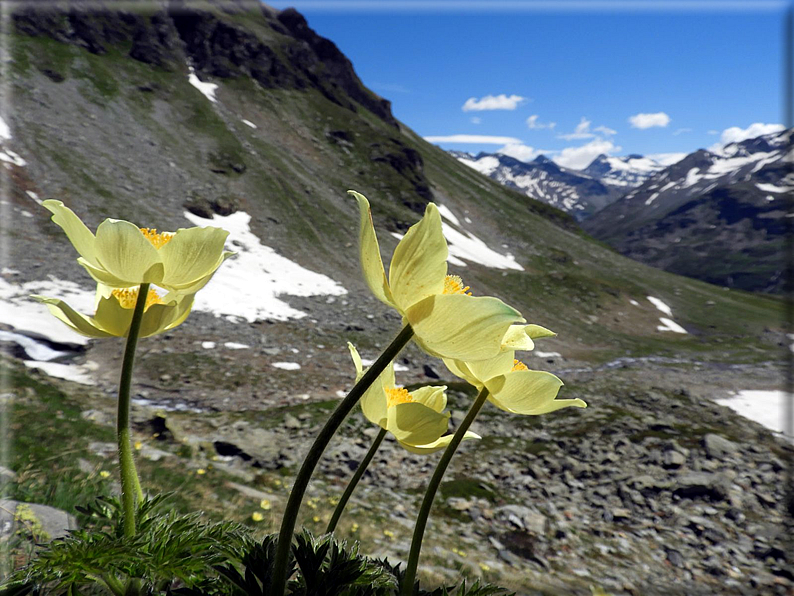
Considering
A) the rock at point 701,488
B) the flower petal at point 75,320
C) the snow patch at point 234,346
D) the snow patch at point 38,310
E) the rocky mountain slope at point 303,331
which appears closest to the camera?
the flower petal at point 75,320

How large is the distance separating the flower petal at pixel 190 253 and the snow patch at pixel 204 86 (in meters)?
57.1

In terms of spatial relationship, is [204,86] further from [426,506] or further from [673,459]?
[426,506]

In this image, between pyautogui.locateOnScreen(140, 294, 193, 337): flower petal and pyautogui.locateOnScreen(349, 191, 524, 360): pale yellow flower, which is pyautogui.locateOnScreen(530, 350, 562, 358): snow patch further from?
pyautogui.locateOnScreen(349, 191, 524, 360): pale yellow flower

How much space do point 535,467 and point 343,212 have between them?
1302 inches

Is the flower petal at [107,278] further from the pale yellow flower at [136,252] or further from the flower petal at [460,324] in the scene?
the flower petal at [460,324]

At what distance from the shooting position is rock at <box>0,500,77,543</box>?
102 inches

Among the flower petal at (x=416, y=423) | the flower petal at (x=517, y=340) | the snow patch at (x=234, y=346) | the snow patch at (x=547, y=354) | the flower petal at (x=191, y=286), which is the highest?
the flower petal at (x=191, y=286)

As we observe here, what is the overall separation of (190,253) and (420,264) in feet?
3.16

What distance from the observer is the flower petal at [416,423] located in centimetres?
163

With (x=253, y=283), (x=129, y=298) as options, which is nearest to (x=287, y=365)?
(x=253, y=283)

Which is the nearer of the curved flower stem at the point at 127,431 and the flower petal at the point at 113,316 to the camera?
the curved flower stem at the point at 127,431

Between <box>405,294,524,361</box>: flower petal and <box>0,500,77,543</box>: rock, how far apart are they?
2.39 m

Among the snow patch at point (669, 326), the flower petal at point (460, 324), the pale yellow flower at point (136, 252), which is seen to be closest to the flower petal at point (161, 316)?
the pale yellow flower at point (136, 252)

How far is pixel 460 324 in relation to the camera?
140cm
